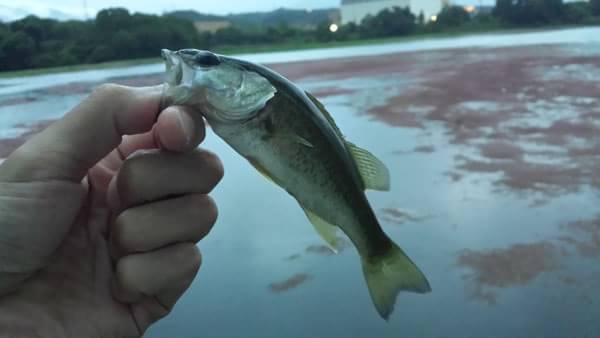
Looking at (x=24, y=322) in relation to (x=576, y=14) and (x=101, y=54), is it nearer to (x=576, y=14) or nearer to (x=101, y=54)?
(x=101, y=54)

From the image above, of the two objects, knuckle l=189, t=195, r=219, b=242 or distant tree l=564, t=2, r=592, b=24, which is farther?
distant tree l=564, t=2, r=592, b=24

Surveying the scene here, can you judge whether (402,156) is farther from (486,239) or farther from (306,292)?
(306,292)

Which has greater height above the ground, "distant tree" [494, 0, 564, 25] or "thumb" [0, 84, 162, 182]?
"distant tree" [494, 0, 564, 25]

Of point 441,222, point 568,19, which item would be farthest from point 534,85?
point 568,19

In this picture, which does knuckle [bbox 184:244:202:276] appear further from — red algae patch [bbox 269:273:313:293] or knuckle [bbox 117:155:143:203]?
red algae patch [bbox 269:273:313:293]

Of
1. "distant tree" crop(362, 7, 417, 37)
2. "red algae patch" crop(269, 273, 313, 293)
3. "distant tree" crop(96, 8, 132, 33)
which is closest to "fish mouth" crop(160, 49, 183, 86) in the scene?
"red algae patch" crop(269, 273, 313, 293)

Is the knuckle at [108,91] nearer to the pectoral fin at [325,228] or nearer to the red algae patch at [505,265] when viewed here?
the pectoral fin at [325,228]
